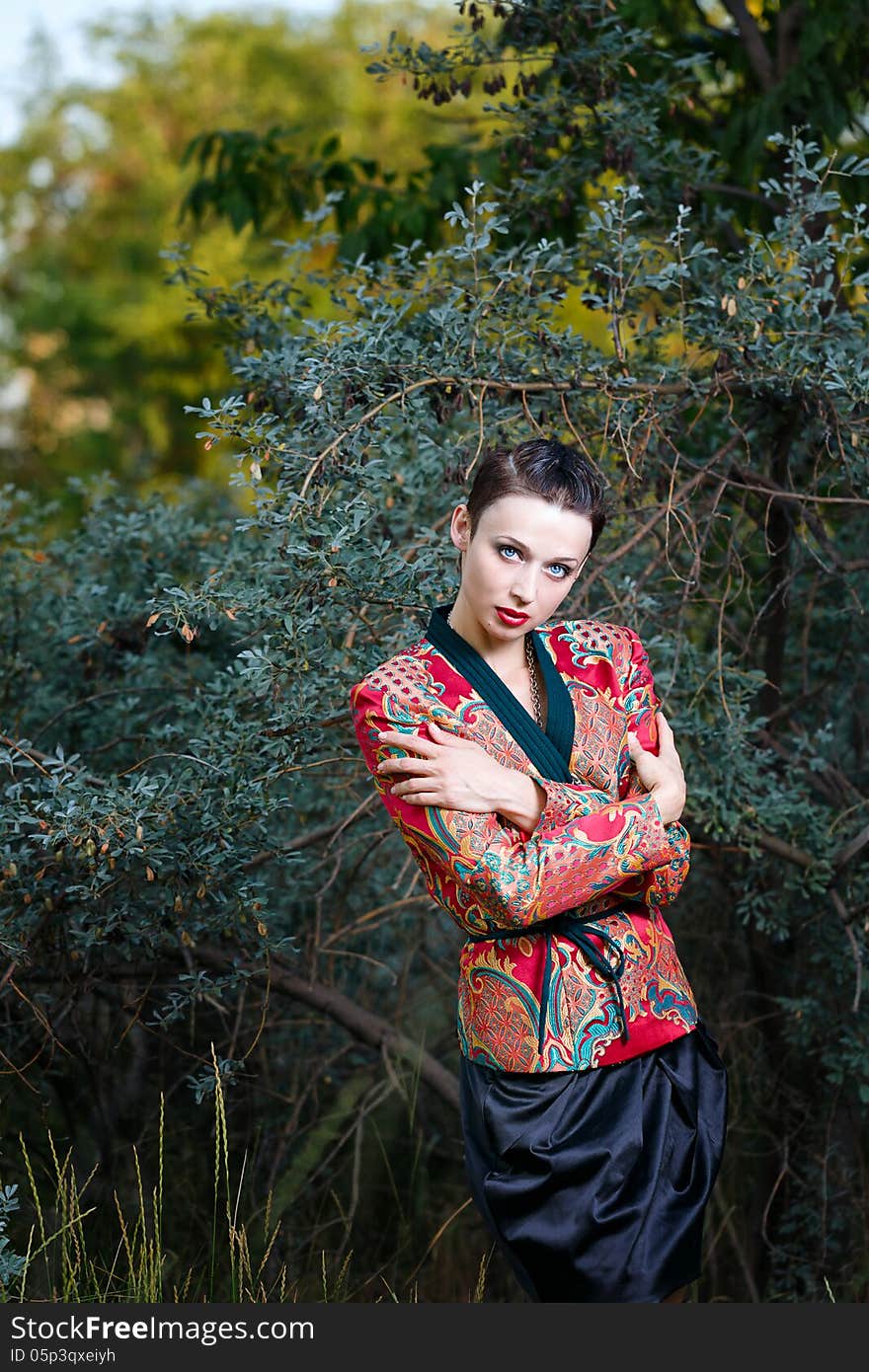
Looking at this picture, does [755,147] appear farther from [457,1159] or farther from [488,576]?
[457,1159]

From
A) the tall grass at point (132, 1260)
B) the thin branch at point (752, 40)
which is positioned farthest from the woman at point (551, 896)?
the thin branch at point (752, 40)

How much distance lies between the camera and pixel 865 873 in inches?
123

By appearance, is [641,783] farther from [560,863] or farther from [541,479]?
[541,479]

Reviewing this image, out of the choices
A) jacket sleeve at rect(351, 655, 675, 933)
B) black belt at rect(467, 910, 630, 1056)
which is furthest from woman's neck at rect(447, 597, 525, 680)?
black belt at rect(467, 910, 630, 1056)

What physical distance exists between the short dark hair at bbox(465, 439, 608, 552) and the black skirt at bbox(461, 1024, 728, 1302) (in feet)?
2.54

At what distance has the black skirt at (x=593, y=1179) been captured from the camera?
1.98 meters

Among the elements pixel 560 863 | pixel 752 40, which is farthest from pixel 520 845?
pixel 752 40

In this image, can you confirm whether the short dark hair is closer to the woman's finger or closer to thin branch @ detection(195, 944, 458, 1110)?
the woman's finger

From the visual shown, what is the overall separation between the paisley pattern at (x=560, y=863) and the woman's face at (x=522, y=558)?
0.13 metres

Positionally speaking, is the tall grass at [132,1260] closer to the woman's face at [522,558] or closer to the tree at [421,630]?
the tree at [421,630]

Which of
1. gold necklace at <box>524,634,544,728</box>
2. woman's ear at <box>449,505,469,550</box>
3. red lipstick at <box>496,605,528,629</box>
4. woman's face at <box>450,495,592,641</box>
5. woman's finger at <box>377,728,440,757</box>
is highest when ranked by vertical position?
woman's ear at <box>449,505,469,550</box>

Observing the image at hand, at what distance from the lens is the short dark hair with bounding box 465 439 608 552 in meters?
1.99

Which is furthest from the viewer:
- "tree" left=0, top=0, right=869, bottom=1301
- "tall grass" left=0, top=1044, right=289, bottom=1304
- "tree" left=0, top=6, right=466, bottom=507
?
"tree" left=0, top=6, right=466, bottom=507

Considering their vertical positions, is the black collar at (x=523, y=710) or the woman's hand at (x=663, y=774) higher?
the black collar at (x=523, y=710)
